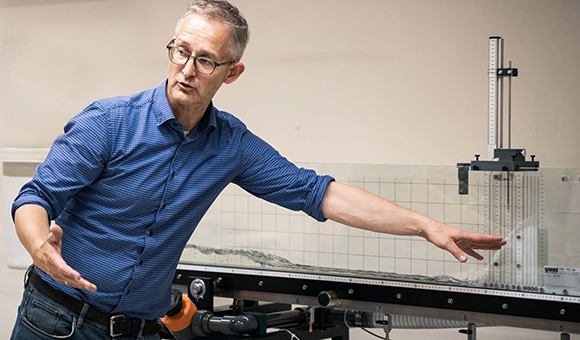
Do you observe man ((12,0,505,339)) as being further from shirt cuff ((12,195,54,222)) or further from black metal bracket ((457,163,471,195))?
black metal bracket ((457,163,471,195))

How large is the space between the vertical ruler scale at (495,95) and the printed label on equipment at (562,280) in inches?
17.9

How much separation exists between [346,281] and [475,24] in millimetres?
1575

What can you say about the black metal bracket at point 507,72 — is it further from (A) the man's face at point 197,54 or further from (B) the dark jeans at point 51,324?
(B) the dark jeans at point 51,324

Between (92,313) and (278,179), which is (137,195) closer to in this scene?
(92,313)

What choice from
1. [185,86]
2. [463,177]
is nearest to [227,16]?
[185,86]

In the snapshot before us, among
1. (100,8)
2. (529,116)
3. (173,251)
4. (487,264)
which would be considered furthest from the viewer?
(100,8)

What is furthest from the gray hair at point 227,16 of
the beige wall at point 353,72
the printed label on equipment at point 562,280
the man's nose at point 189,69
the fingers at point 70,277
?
the beige wall at point 353,72

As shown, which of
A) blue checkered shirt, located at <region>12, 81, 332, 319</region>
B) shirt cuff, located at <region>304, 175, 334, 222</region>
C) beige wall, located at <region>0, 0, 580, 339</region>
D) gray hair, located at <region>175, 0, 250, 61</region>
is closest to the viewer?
blue checkered shirt, located at <region>12, 81, 332, 319</region>

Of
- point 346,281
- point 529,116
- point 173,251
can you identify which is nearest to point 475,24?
point 529,116

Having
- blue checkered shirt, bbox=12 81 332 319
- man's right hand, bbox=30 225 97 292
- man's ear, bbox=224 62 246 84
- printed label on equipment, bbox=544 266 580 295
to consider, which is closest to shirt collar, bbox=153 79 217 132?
blue checkered shirt, bbox=12 81 332 319

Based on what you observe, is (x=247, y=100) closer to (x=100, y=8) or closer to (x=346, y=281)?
(x=100, y=8)

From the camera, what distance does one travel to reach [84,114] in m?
1.41

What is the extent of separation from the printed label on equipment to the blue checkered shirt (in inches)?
49.1

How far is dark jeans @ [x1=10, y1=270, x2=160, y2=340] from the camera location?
55.8 inches
